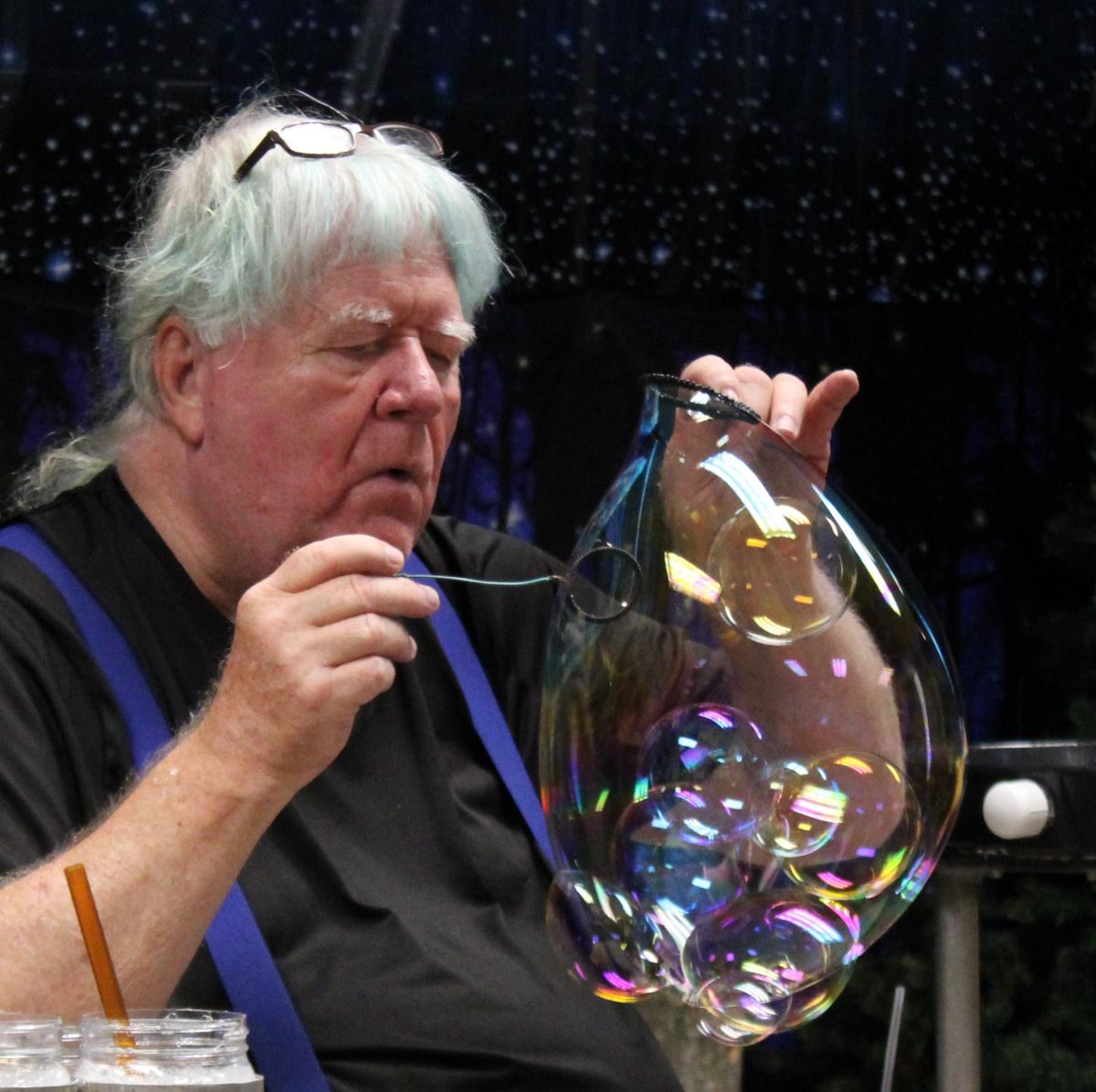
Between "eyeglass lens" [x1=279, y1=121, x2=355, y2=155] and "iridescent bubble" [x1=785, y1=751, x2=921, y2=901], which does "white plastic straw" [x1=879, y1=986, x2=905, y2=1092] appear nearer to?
"iridescent bubble" [x1=785, y1=751, x2=921, y2=901]

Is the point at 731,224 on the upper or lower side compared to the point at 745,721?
upper

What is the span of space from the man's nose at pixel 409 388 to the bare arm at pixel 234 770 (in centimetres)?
30

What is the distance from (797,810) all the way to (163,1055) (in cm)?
41

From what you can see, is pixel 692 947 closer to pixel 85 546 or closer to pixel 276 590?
pixel 276 590

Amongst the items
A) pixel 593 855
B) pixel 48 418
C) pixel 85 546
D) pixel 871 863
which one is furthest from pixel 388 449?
pixel 48 418

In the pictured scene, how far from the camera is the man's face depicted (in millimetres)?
1302

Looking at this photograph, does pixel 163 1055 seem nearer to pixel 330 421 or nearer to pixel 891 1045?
pixel 891 1045

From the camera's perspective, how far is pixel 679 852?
1016 mm

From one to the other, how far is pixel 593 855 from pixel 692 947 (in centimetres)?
8

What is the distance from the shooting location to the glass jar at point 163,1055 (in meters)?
0.74

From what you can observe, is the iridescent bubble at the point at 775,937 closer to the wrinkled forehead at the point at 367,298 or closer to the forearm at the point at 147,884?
the forearm at the point at 147,884

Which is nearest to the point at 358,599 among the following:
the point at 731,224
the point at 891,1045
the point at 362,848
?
the point at 362,848

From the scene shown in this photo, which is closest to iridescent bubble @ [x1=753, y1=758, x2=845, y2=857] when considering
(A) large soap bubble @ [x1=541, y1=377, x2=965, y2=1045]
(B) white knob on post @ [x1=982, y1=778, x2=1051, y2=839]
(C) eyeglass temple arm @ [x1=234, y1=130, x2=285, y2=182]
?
(A) large soap bubble @ [x1=541, y1=377, x2=965, y2=1045]

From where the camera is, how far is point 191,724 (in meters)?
1.12
